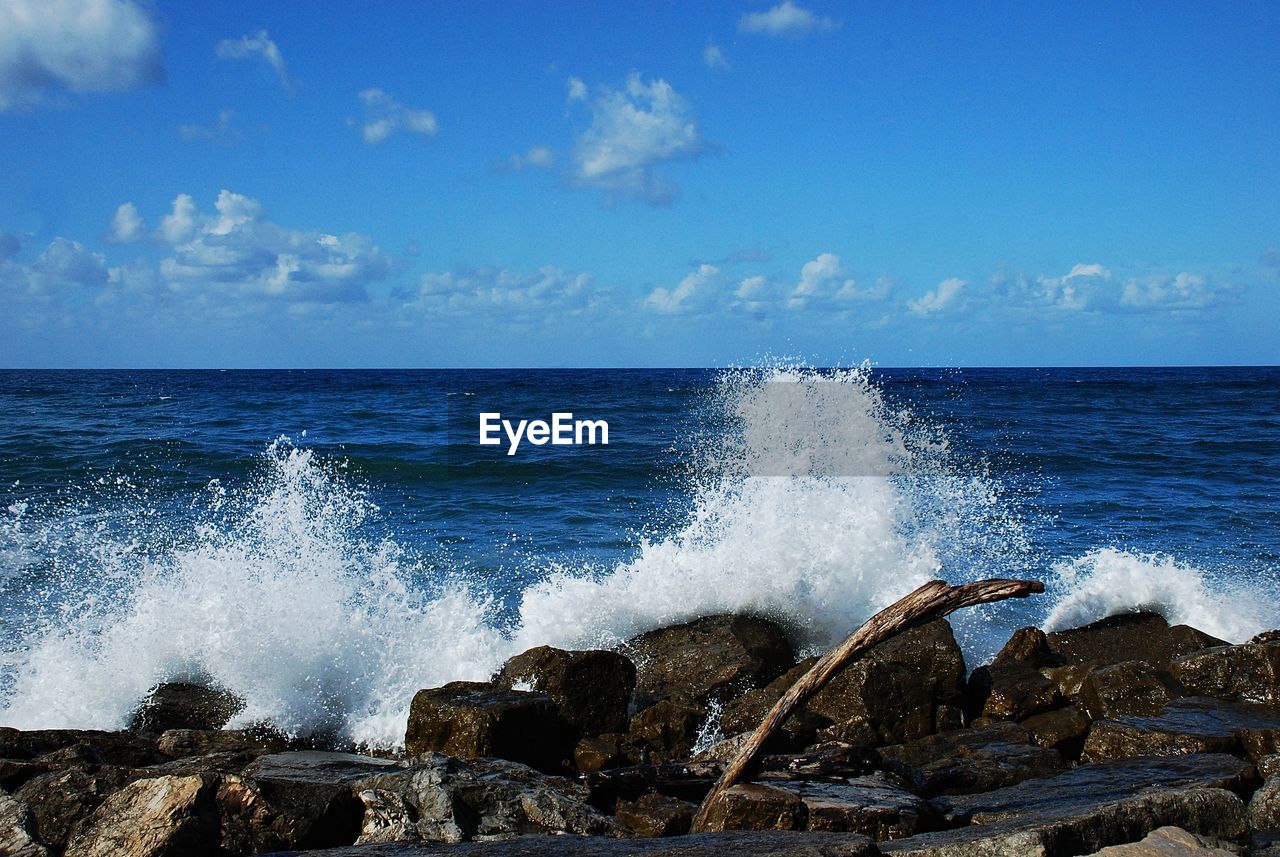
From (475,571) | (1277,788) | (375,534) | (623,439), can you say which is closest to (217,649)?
(475,571)

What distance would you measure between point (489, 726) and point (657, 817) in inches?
54.1

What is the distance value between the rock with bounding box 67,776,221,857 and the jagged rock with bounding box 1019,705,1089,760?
4.38m

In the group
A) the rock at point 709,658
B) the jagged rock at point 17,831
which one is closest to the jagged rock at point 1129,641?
the rock at point 709,658

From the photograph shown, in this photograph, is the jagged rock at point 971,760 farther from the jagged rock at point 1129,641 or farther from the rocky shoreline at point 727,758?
the jagged rock at point 1129,641

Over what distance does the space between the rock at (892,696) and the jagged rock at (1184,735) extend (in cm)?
97

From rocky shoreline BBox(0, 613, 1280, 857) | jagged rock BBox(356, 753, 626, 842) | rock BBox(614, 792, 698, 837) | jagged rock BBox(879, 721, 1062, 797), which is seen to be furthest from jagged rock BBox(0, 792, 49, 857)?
jagged rock BBox(879, 721, 1062, 797)

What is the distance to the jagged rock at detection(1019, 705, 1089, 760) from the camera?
19.0 ft

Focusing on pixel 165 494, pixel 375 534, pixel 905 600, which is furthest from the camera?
pixel 165 494

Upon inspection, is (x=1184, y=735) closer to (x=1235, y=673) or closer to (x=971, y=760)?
(x=971, y=760)

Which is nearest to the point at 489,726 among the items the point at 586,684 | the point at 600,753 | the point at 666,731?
the point at 600,753

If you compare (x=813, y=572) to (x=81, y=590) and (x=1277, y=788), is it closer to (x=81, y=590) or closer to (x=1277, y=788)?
(x=1277, y=788)

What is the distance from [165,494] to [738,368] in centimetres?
887

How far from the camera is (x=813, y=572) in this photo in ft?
28.5

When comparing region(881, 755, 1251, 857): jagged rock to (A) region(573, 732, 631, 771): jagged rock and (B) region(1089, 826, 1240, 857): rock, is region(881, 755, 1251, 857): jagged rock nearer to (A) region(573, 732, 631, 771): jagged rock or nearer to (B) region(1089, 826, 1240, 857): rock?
(B) region(1089, 826, 1240, 857): rock
